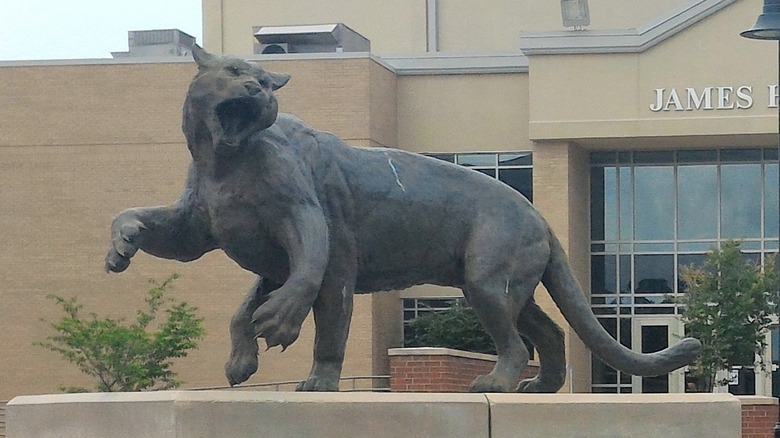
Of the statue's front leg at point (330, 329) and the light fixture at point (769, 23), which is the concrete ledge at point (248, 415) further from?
the light fixture at point (769, 23)

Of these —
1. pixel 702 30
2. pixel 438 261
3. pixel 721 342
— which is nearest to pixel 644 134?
pixel 702 30

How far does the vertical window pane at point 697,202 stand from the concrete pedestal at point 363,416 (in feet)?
103

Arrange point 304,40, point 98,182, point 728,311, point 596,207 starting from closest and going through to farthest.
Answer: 1. point 728,311
2. point 98,182
3. point 596,207
4. point 304,40

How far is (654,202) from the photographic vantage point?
40.7 meters

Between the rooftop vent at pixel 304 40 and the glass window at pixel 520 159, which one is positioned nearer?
the glass window at pixel 520 159

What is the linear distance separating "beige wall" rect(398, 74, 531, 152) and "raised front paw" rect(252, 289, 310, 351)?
1249 inches

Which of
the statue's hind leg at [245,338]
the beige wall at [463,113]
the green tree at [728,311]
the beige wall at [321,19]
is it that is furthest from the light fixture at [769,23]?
the beige wall at [321,19]

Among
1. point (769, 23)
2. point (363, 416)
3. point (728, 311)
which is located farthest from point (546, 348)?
point (728, 311)

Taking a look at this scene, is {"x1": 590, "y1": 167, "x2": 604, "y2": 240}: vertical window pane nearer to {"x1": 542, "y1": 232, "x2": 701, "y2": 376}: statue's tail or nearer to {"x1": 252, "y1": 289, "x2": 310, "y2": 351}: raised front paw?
{"x1": 542, "y1": 232, "x2": 701, "y2": 376}: statue's tail

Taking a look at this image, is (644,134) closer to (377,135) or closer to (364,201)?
(377,135)

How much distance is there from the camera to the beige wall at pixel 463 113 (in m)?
40.3

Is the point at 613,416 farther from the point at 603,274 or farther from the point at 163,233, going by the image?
the point at 603,274

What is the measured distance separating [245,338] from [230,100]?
137 centimetres

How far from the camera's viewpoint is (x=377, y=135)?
39344mm
